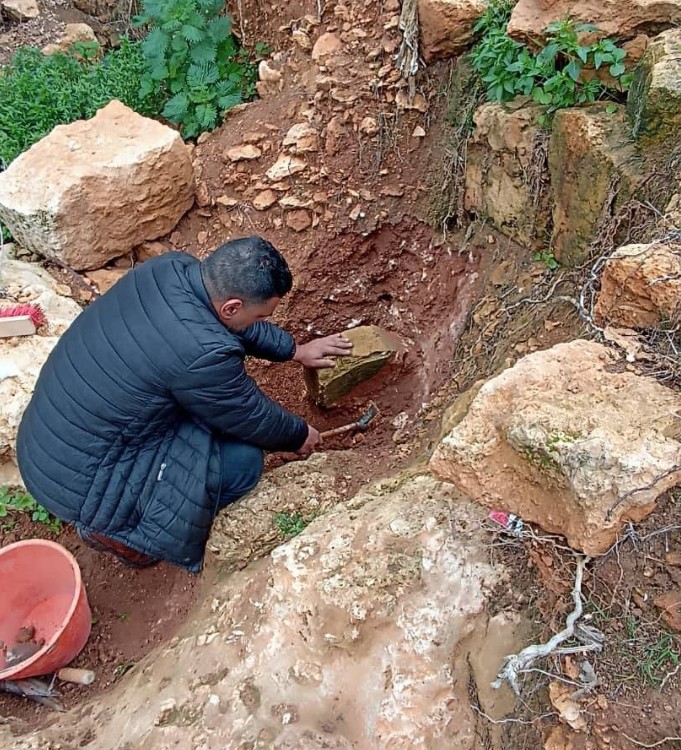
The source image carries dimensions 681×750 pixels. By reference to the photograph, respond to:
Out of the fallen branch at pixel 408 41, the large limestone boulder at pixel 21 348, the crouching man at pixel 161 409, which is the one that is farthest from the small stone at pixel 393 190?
the large limestone boulder at pixel 21 348

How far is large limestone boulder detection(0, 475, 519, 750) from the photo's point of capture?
1791mm

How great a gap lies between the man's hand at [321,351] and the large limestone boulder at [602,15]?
1.51 m

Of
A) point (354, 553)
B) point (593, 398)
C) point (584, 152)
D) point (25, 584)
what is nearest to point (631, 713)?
point (593, 398)

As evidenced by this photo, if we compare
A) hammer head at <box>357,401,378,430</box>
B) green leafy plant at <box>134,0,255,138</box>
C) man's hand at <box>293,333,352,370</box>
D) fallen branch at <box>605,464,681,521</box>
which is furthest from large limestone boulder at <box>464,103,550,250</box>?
fallen branch at <box>605,464,681,521</box>

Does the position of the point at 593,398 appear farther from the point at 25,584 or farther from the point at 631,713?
the point at 25,584

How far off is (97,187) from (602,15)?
2.39 m

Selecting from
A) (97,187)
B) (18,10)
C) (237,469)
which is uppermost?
(18,10)

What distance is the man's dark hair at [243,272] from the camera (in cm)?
219

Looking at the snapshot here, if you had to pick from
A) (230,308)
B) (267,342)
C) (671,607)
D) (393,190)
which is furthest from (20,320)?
(671,607)

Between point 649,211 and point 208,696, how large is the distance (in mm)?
2160

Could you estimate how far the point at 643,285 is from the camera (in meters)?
1.89

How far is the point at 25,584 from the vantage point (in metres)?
2.75

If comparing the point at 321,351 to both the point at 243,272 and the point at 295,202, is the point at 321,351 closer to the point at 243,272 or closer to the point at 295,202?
the point at 295,202

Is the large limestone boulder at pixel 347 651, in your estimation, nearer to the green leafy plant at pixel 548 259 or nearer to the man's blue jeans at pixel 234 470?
the man's blue jeans at pixel 234 470
